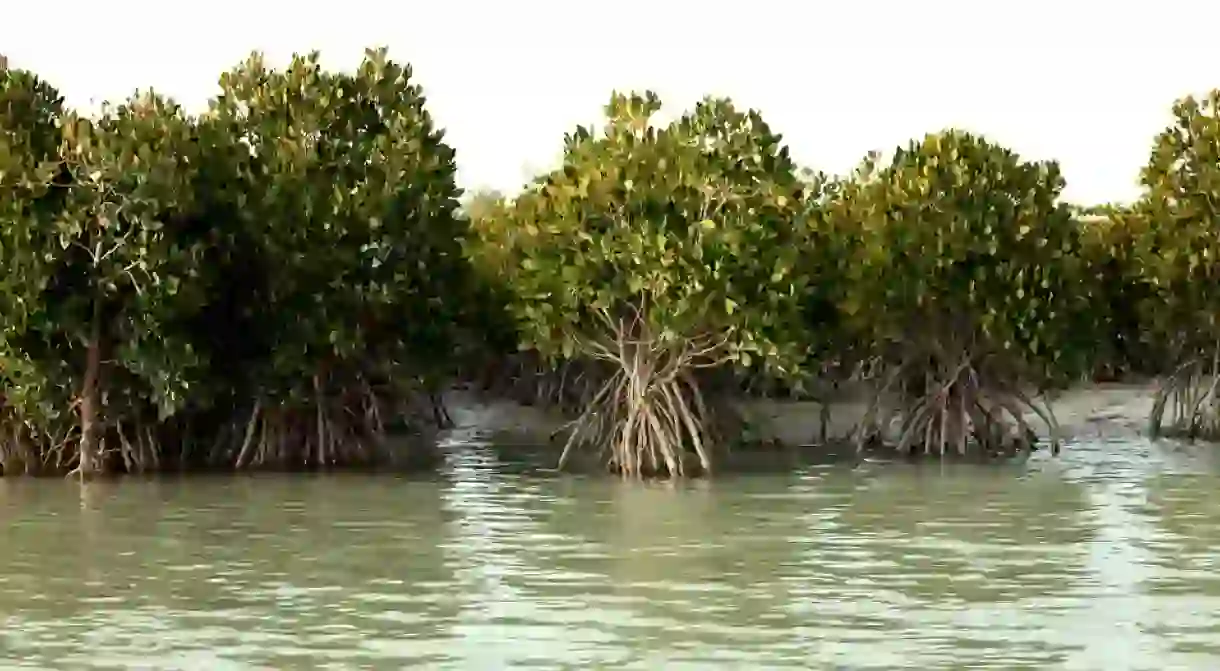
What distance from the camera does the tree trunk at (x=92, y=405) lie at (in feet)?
82.2

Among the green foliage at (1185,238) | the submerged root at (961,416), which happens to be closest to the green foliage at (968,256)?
the submerged root at (961,416)

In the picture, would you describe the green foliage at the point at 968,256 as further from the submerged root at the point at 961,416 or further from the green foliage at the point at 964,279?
the submerged root at the point at 961,416

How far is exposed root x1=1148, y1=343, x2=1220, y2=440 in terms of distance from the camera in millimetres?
33125

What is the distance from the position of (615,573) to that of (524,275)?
→ 434 inches

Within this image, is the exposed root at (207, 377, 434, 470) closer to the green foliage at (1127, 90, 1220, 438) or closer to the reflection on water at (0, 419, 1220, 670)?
the reflection on water at (0, 419, 1220, 670)

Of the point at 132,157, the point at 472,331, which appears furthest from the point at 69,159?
the point at 472,331

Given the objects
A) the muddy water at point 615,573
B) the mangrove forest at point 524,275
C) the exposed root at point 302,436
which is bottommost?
the muddy water at point 615,573

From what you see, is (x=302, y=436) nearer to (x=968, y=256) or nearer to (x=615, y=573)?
(x=968, y=256)

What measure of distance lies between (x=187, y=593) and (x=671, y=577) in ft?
13.6

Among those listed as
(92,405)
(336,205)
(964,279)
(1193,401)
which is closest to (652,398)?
(336,205)

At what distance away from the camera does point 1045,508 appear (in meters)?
22.0

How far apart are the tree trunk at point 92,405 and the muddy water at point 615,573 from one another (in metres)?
0.86

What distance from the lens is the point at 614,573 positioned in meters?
16.8

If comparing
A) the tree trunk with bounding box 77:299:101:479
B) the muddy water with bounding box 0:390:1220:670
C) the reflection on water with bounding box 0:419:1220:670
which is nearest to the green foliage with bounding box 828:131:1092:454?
the muddy water with bounding box 0:390:1220:670
